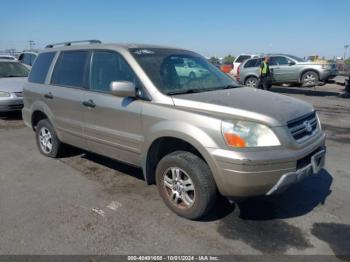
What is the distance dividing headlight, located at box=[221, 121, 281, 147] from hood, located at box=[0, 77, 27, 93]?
7.51m

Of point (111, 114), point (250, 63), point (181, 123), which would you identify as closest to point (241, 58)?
point (250, 63)

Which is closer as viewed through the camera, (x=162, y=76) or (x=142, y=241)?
(x=142, y=241)

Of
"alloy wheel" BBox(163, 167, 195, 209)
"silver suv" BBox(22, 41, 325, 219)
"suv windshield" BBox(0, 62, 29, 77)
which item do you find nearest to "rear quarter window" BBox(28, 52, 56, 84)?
"silver suv" BBox(22, 41, 325, 219)

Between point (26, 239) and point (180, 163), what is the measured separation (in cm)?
165

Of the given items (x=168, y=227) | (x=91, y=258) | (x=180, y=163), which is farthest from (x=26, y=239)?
(x=180, y=163)

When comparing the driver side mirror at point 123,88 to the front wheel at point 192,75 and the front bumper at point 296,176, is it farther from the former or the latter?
the front bumper at point 296,176

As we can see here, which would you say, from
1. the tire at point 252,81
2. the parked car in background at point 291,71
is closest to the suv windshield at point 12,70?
the tire at point 252,81

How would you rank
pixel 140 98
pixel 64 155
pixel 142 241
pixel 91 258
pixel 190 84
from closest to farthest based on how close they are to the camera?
pixel 91 258
pixel 142 241
pixel 140 98
pixel 190 84
pixel 64 155

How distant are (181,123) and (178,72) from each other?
1.05 m

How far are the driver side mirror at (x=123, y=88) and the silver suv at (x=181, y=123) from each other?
1 cm

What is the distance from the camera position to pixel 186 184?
3570mm

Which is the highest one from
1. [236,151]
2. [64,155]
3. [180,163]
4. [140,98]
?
[140,98]

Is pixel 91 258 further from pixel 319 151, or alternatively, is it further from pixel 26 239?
pixel 319 151

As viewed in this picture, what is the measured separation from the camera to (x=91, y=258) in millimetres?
2980
